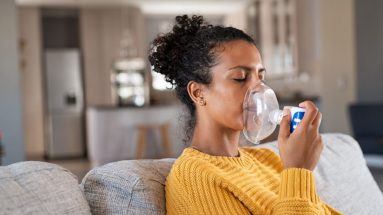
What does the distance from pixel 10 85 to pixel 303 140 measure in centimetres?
490

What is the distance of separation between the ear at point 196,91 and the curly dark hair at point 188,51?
12 mm

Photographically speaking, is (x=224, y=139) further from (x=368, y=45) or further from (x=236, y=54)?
(x=368, y=45)

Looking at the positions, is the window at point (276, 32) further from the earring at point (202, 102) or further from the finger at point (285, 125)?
the finger at point (285, 125)

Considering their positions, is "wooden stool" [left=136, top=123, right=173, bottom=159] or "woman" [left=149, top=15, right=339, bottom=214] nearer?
"woman" [left=149, top=15, right=339, bottom=214]

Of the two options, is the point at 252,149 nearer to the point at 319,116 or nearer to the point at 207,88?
the point at 207,88

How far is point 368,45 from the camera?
19.2ft

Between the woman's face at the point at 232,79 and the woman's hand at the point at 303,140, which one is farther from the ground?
the woman's face at the point at 232,79

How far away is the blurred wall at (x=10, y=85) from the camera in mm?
5301

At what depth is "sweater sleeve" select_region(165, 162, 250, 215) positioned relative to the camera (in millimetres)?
1017

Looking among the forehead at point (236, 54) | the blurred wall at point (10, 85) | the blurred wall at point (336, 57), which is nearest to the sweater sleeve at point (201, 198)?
the forehead at point (236, 54)

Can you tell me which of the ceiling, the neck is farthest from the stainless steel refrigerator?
the neck

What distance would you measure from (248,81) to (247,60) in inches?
2.0

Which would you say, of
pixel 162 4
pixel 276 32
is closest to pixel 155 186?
pixel 276 32

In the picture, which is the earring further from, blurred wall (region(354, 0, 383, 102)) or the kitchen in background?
the kitchen in background
